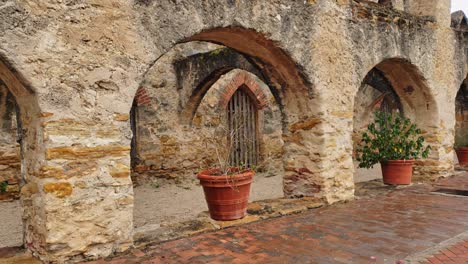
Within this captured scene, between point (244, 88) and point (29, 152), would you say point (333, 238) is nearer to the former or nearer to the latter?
point (29, 152)

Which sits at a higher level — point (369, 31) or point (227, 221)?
point (369, 31)

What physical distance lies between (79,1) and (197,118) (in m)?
6.30

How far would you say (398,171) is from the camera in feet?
21.3

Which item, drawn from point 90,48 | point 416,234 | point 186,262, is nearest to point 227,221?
point 186,262

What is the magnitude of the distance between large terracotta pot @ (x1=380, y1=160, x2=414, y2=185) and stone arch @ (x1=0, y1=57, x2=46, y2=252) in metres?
5.38

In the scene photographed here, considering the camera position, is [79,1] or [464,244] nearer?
[79,1]

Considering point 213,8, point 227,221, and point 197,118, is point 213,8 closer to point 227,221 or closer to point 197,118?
point 227,221

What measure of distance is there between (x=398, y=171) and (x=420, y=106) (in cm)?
150

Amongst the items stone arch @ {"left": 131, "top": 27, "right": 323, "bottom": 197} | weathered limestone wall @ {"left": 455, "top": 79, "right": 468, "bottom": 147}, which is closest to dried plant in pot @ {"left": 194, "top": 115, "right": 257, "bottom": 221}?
stone arch @ {"left": 131, "top": 27, "right": 323, "bottom": 197}

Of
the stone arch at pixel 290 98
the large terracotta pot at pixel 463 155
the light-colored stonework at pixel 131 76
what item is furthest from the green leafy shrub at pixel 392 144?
the large terracotta pot at pixel 463 155

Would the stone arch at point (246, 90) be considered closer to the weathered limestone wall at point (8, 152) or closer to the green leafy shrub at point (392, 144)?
the green leafy shrub at point (392, 144)

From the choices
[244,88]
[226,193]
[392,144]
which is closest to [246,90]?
[244,88]

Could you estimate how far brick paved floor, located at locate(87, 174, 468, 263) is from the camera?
130 inches

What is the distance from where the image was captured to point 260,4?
4.37m
